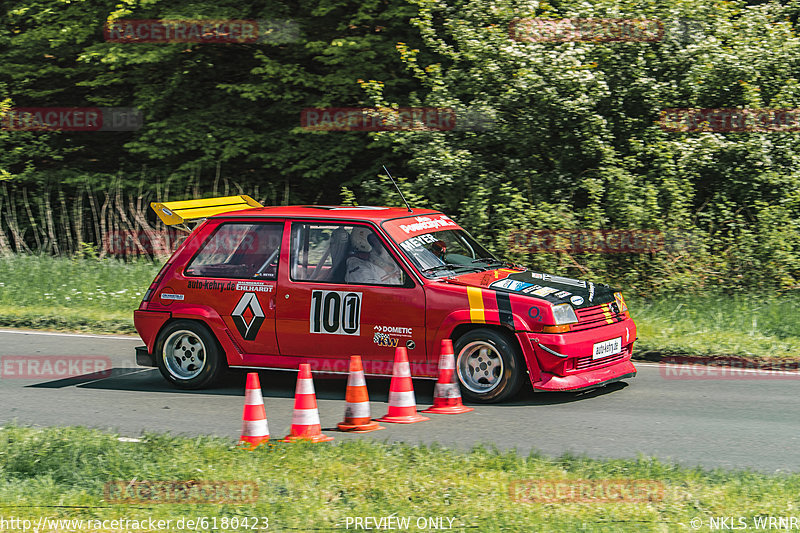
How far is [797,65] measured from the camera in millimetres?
15492

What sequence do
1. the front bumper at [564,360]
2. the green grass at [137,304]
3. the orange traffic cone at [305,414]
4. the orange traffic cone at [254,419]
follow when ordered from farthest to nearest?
the green grass at [137,304]
the front bumper at [564,360]
the orange traffic cone at [305,414]
the orange traffic cone at [254,419]

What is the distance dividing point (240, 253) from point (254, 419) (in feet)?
9.53

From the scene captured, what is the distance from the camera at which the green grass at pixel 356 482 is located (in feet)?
17.0

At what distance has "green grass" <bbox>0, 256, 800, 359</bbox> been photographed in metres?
11.0

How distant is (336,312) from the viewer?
9.02 meters

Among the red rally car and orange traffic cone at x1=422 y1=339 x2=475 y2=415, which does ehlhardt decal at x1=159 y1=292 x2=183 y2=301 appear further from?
orange traffic cone at x1=422 y1=339 x2=475 y2=415

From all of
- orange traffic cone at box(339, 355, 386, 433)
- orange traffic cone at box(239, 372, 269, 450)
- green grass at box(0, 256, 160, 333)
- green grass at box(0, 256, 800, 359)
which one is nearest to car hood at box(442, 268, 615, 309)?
orange traffic cone at box(339, 355, 386, 433)

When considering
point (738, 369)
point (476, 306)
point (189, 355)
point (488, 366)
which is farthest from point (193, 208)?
point (738, 369)

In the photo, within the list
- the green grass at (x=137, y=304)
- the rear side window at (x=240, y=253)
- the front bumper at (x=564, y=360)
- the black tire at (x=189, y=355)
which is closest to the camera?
the front bumper at (x=564, y=360)

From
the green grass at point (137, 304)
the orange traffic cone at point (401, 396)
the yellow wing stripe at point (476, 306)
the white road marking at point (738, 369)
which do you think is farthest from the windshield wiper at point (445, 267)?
the green grass at point (137, 304)

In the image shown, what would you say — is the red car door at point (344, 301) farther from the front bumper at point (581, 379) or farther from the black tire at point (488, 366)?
the front bumper at point (581, 379)

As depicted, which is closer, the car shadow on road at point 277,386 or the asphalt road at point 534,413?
the asphalt road at point 534,413

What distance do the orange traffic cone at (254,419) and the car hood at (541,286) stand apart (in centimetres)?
249

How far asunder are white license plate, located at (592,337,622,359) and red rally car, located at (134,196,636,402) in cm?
2
